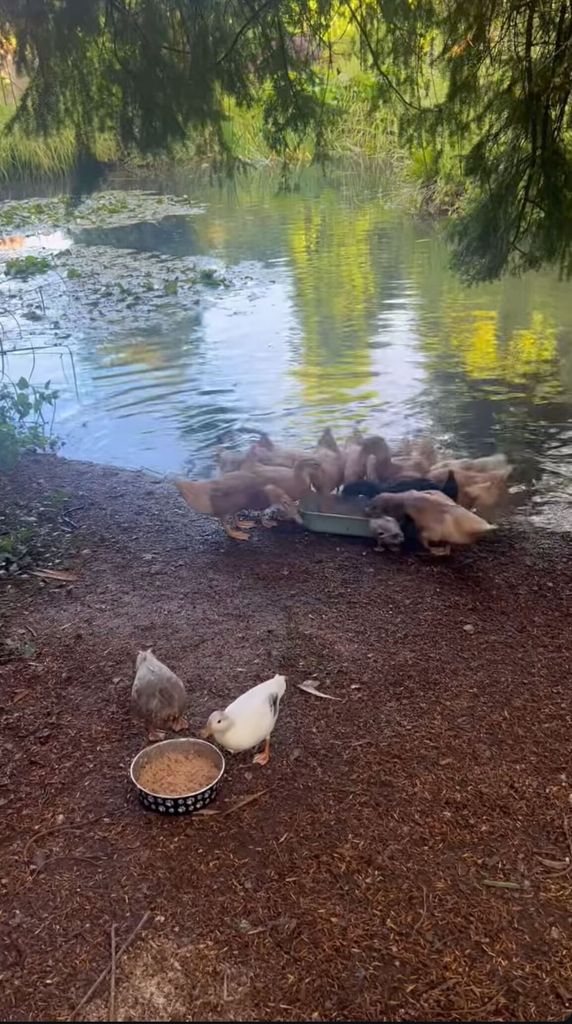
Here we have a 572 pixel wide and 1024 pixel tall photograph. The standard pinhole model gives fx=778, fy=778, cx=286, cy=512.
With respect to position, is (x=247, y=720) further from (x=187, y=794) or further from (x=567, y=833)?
(x=567, y=833)

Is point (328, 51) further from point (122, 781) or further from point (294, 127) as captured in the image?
point (122, 781)

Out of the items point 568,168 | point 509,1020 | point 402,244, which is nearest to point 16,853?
point 509,1020

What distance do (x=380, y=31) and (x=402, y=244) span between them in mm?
8643

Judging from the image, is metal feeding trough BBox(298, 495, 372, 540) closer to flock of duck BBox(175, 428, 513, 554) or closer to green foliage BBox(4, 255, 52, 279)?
flock of duck BBox(175, 428, 513, 554)

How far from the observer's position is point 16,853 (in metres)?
2.17

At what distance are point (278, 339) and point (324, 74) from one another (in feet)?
13.8

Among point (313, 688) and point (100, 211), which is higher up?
point (100, 211)

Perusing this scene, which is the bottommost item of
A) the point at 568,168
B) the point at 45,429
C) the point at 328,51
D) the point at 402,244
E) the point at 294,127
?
the point at 45,429

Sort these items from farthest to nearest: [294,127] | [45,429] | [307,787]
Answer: [45,429] < [294,127] < [307,787]

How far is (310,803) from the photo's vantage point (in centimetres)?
231

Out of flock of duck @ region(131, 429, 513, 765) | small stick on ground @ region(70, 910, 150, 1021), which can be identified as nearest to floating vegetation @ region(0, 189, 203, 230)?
flock of duck @ region(131, 429, 513, 765)

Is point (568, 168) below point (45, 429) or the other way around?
the other way around

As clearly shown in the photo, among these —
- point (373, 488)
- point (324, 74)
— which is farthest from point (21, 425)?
point (324, 74)

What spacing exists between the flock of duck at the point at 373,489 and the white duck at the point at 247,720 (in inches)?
64.6
